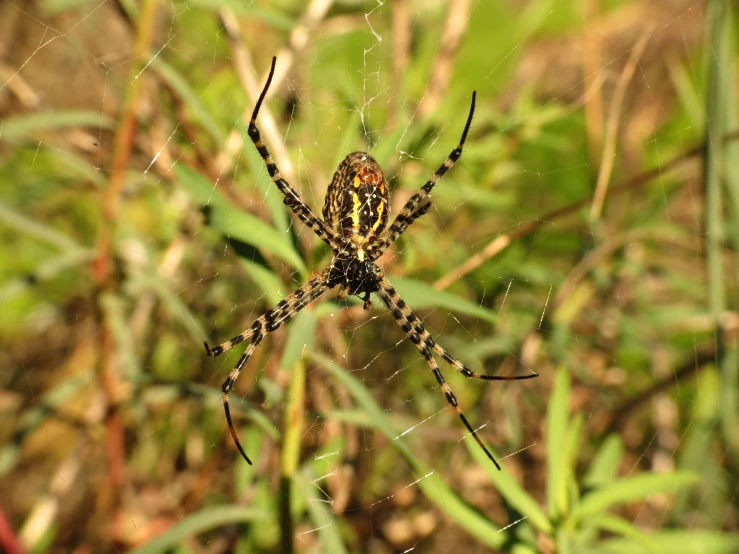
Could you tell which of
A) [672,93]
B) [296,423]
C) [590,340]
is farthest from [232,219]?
[672,93]

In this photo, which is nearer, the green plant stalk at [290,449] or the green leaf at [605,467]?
the green plant stalk at [290,449]

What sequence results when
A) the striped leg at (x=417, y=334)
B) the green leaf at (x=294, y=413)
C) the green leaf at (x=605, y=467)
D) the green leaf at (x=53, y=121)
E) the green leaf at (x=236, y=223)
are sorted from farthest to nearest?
1. the striped leg at (x=417, y=334)
2. the green leaf at (x=53, y=121)
3. the green leaf at (x=605, y=467)
4. the green leaf at (x=294, y=413)
5. the green leaf at (x=236, y=223)

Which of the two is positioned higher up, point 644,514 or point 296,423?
point 296,423

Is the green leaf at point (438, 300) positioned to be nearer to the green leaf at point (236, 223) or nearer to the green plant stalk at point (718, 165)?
the green leaf at point (236, 223)

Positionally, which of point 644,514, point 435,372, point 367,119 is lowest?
point 644,514

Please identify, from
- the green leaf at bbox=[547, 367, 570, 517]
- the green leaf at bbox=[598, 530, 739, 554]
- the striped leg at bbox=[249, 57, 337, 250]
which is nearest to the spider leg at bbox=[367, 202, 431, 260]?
the striped leg at bbox=[249, 57, 337, 250]

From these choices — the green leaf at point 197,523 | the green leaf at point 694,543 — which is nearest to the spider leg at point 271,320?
the green leaf at point 197,523

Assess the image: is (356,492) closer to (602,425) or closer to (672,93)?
(602,425)

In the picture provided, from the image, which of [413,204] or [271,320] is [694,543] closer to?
[413,204]
